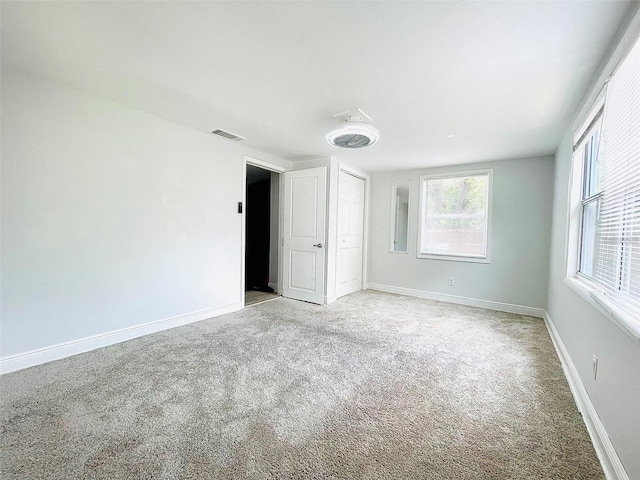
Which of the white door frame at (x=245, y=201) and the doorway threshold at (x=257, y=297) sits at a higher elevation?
the white door frame at (x=245, y=201)

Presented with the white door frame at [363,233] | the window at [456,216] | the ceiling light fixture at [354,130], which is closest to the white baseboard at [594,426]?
the window at [456,216]

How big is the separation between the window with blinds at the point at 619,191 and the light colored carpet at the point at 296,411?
2.87 feet

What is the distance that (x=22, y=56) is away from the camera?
1840 millimetres

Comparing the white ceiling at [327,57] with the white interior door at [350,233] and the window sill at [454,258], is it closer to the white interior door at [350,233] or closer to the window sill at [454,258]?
the white interior door at [350,233]

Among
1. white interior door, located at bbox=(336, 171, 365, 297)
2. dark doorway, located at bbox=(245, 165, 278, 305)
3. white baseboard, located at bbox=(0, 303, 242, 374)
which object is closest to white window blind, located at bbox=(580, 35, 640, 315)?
white interior door, located at bbox=(336, 171, 365, 297)

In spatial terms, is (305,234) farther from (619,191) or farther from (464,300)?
(619,191)

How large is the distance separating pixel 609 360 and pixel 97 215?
385cm

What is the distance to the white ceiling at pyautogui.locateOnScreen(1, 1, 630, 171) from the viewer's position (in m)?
1.40

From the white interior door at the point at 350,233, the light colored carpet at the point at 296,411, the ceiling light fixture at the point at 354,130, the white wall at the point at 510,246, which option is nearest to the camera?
the light colored carpet at the point at 296,411

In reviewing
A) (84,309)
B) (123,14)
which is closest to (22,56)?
(123,14)

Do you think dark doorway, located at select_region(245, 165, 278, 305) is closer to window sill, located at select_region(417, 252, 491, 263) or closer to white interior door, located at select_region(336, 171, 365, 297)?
white interior door, located at select_region(336, 171, 365, 297)

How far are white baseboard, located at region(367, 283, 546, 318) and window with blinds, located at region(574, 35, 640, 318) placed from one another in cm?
204

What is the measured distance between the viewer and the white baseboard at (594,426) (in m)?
1.22

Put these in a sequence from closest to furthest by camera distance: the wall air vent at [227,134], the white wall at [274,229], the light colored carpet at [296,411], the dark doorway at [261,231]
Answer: the light colored carpet at [296,411], the wall air vent at [227,134], the white wall at [274,229], the dark doorway at [261,231]
